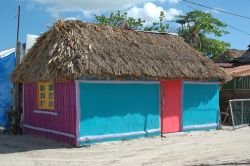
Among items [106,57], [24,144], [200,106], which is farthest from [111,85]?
[200,106]

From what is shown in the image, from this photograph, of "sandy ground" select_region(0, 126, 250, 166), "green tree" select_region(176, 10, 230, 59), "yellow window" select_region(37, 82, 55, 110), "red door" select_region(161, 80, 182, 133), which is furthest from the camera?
"green tree" select_region(176, 10, 230, 59)

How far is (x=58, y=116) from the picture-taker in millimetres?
14008

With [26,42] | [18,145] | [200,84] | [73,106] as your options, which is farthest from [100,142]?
[26,42]

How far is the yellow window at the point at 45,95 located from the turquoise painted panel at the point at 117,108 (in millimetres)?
1676

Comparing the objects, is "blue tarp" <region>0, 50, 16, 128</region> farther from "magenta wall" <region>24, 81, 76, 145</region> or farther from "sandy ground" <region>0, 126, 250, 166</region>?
"sandy ground" <region>0, 126, 250, 166</region>

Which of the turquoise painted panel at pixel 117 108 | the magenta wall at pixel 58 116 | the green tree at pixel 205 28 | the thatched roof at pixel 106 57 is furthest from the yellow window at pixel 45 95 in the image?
the green tree at pixel 205 28

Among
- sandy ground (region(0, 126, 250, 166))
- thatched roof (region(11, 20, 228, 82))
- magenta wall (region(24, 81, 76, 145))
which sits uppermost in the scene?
thatched roof (region(11, 20, 228, 82))

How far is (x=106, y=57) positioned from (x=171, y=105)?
3498mm

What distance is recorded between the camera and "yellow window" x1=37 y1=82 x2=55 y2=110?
14547mm

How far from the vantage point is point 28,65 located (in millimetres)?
15484

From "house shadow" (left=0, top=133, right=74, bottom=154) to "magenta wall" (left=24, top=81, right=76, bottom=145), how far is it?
10.4 inches

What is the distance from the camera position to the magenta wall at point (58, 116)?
524 inches

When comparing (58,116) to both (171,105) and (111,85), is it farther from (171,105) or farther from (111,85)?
(171,105)

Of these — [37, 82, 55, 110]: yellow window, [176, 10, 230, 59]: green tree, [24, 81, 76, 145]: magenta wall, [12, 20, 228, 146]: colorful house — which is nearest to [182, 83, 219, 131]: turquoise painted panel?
[12, 20, 228, 146]: colorful house
